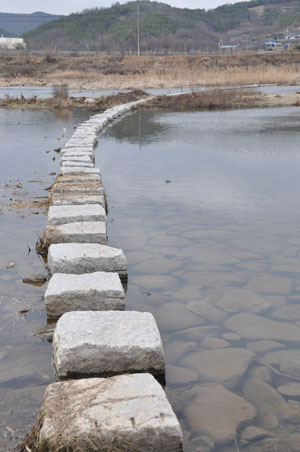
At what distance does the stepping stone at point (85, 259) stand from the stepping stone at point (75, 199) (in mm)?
1554

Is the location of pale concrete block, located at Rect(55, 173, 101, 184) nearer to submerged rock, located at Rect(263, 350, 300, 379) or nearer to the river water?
the river water

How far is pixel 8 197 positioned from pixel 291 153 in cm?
538

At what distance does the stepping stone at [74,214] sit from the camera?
5117 millimetres

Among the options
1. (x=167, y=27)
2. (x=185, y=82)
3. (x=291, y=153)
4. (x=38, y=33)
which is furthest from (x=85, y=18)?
(x=291, y=153)

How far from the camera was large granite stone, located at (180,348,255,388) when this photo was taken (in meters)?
2.99

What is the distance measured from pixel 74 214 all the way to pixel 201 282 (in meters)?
1.61

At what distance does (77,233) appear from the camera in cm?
472

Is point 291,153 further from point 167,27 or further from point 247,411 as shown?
point 167,27

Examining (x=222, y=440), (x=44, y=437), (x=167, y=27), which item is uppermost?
(x=167, y=27)

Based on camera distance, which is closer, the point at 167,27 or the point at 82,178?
the point at 82,178

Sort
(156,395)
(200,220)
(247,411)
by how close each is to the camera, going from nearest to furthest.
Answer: (156,395)
(247,411)
(200,220)

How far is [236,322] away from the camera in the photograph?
3588mm

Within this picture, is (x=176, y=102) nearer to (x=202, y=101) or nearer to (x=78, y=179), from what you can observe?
(x=202, y=101)

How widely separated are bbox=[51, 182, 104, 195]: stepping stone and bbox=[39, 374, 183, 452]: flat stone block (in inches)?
152
